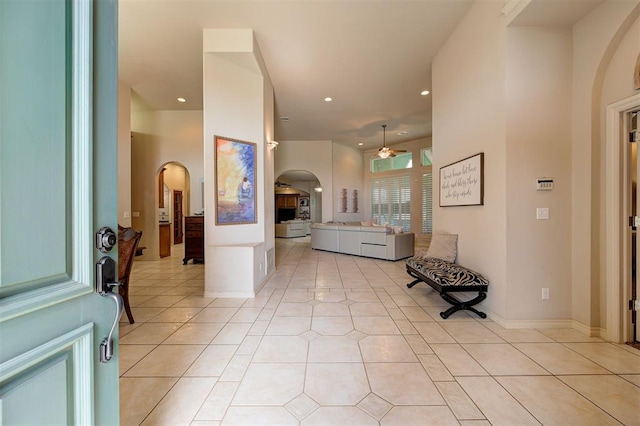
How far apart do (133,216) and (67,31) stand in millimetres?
6696

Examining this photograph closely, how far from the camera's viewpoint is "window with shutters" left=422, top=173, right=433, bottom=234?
873 cm

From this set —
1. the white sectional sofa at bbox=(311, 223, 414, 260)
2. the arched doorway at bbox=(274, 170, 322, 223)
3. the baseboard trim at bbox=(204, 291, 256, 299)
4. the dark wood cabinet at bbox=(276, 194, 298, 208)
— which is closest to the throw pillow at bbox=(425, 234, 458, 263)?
the white sectional sofa at bbox=(311, 223, 414, 260)

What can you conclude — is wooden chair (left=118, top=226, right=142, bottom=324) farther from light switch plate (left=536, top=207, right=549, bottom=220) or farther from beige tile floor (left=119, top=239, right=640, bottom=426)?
light switch plate (left=536, top=207, right=549, bottom=220)

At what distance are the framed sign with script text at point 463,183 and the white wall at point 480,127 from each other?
0.07 m

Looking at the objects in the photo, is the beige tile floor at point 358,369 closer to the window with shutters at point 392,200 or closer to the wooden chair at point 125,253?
the wooden chair at point 125,253

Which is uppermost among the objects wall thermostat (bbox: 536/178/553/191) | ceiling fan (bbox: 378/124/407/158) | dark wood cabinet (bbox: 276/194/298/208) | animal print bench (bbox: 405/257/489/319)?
ceiling fan (bbox: 378/124/407/158)

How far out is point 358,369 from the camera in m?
1.92

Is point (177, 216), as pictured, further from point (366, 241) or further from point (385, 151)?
point (385, 151)

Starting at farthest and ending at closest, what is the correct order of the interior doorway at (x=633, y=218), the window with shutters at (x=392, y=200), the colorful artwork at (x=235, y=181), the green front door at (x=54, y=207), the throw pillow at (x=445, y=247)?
1. the window with shutters at (x=392, y=200)
2. the colorful artwork at (x=235, y=181)
3. the throw pillow at (x=445, y=247)
4. the interior doorway at (x=633, y=218)
5. the green front door at (x=54, y=207)

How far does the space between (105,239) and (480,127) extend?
3.54 m

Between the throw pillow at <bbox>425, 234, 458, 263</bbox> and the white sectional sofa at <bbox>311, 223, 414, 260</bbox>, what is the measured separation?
2316mm

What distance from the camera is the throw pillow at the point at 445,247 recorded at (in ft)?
11.2

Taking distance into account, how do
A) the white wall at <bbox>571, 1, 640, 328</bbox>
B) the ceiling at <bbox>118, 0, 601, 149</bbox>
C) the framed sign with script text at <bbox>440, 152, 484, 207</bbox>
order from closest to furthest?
the white wall at <bbox>571, 1, 640, 328</bbox> < the framed sign with script text at <bbox>440, 152, 484, 207</bbox> < the ceiling at <bbox>118, 0, 601, 149</bbox>

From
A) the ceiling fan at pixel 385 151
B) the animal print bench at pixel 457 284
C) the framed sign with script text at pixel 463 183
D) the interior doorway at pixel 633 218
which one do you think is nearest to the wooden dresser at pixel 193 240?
the animal print bench at pixel 457 284
